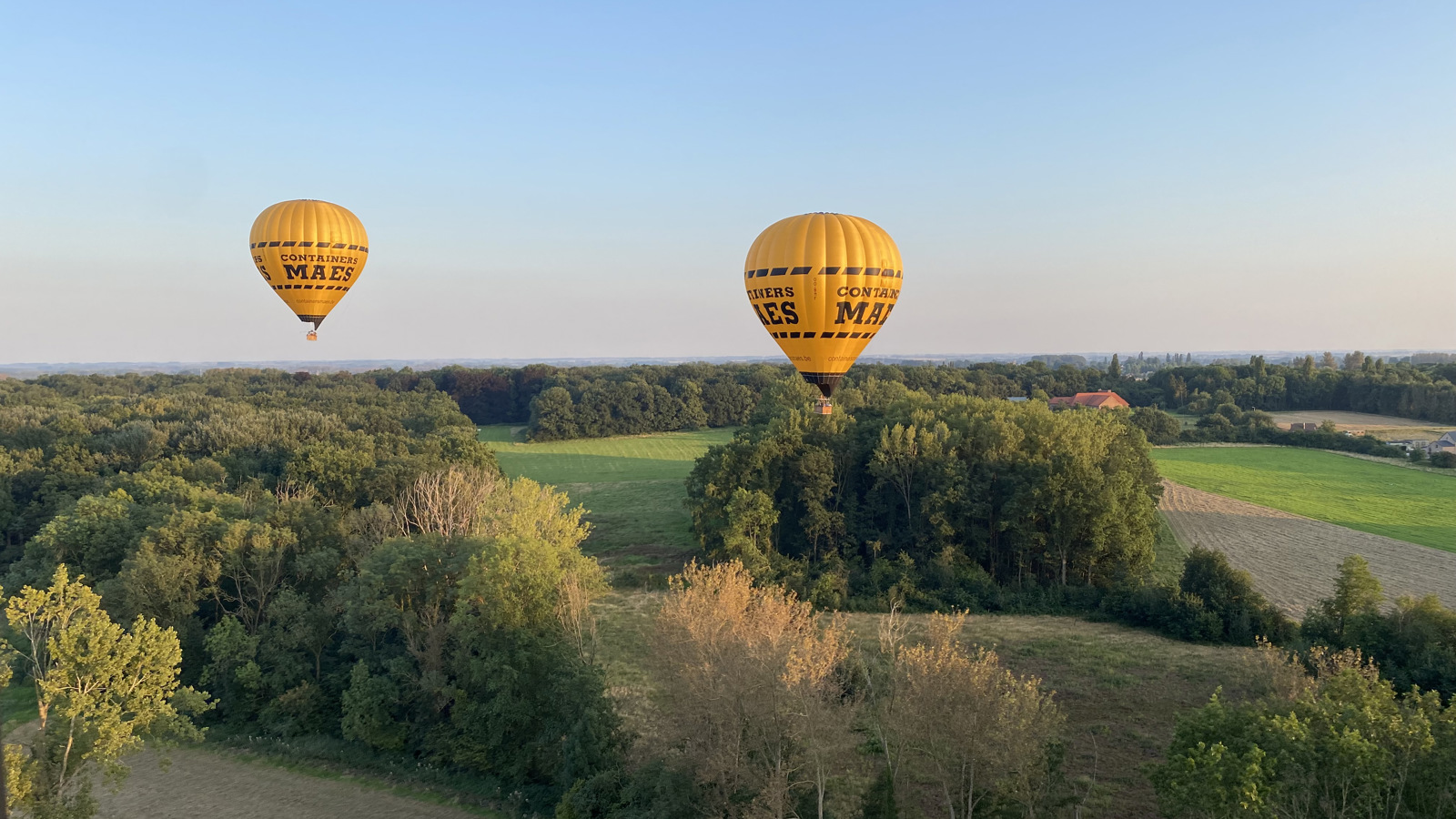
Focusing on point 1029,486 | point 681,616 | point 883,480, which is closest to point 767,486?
point 883,480

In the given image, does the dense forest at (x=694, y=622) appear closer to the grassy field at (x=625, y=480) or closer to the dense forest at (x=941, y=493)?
the dense forest at (x=941, y=493)

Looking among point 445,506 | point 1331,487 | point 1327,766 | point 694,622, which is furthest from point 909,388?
point 1327,766

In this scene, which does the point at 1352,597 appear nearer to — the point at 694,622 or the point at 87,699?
the point at 694,622

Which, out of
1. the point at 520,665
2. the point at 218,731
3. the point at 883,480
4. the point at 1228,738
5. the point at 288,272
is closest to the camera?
the point at 1228,738

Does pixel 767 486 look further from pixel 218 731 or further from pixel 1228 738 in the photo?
pixel 1228 738

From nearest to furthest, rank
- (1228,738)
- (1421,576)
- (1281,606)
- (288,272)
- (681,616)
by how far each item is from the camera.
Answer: (1228,738) → (681,616) → (288,272) → (1281,606) → (1421,576)

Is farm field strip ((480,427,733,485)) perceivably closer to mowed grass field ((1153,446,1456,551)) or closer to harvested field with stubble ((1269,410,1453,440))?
mowed grass field ((1153,446,1456,551))

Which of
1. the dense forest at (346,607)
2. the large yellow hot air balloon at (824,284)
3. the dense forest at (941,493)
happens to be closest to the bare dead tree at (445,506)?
the dense forest at (346,607)

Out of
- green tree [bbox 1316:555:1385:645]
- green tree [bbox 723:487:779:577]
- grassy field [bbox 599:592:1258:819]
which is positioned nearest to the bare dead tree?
grassy field [bbox 599:592:1258:819]
